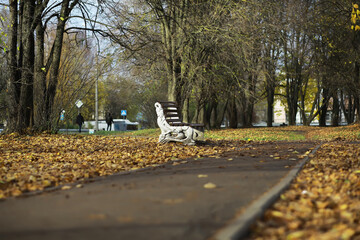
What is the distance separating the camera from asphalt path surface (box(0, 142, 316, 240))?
3578 mm

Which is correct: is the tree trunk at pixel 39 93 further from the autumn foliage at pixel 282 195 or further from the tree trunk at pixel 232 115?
the tree trunk at pixel 232 115

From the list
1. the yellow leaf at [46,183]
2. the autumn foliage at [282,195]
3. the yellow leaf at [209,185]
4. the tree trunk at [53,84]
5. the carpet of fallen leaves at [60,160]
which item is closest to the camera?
the autumn foliage at [282,195]

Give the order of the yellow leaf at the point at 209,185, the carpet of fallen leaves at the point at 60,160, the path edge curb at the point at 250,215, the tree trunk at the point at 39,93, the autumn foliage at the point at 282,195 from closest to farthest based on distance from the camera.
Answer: the path edge curb at the point at 250,215 → the autumn foliage at the point at 282,195 → the yellow leaf at the point at 209,185 → the carpet of fallen leaves at the point at 60,160 → the tree trunk at the point at 39,93

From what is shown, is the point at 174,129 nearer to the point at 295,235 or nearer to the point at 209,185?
the point at 209,185

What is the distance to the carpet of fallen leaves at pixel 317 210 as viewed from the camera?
3.73 meters

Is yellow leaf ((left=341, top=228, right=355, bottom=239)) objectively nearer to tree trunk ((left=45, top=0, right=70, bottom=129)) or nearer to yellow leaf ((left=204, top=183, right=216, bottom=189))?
yellow leaf ((left=204, top=183, right=216, bottom=189))

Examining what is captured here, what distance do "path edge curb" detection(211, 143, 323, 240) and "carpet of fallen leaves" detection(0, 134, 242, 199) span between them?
2.95 meters

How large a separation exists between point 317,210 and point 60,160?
644cm

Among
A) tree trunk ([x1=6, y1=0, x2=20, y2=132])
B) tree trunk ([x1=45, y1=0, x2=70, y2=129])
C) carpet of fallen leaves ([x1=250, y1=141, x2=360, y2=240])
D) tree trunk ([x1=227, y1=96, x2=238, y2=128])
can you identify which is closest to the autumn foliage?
carpet of fallen leaves ([x1=250, y1=141, x2=360, y2=240])

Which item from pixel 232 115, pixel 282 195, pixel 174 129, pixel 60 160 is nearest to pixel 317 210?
pixel 282 195

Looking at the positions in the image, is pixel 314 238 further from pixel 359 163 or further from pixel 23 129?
pixel 23 129

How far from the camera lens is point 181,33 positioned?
Answer: 20312mm

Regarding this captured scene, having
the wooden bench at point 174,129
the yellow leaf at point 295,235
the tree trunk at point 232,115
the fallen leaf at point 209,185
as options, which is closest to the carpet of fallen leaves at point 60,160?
the wooden bench at point 174,129

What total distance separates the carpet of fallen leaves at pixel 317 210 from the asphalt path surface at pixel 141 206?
341mm
